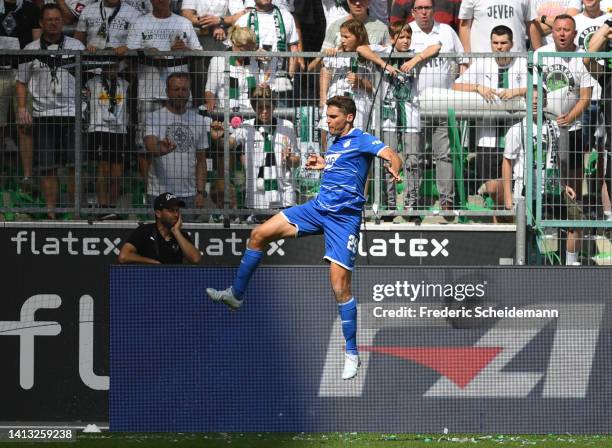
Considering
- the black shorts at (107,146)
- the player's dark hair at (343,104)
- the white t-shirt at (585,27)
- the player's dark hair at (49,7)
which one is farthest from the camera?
the white t-shirt at (585,27)

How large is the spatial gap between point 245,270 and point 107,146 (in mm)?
2895

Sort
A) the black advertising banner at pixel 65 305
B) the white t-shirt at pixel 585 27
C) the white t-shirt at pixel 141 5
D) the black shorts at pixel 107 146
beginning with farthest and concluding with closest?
1. the white t-shirt at pixel 141 5
2. the white t-shirt at pixel 585 27
3. the black advertising banner at pixel 65 305
4. the black shorts at pixel 107 146

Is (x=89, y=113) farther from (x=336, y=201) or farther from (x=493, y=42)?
(x=493, y=42)

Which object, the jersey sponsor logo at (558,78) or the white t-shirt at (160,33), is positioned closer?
the jersey sponsor logo at (558,78)

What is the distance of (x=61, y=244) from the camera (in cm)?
1244

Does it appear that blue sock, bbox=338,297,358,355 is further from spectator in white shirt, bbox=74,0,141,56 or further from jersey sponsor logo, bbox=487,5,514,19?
jersey sponsor logo, bbox=487,5,514,19

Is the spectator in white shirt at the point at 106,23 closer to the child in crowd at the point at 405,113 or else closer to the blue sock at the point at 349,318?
the child in crowd at the point at 405,113

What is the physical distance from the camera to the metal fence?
473 inches

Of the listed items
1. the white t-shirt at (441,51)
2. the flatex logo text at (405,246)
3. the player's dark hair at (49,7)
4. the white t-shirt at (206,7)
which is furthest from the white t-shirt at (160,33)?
the flatex logo text at (405,246)

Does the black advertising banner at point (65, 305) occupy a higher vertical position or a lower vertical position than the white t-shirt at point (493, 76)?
lower

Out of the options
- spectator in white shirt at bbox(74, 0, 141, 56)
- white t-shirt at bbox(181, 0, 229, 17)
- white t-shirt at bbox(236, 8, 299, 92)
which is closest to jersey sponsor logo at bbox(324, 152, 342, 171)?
white t-shirt at bbox(236, 8, 299, 92)

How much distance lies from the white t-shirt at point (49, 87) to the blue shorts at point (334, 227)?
11.3 feet

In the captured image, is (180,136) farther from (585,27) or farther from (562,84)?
(585,27)

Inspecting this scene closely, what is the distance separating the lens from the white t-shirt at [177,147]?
39.6 feet
